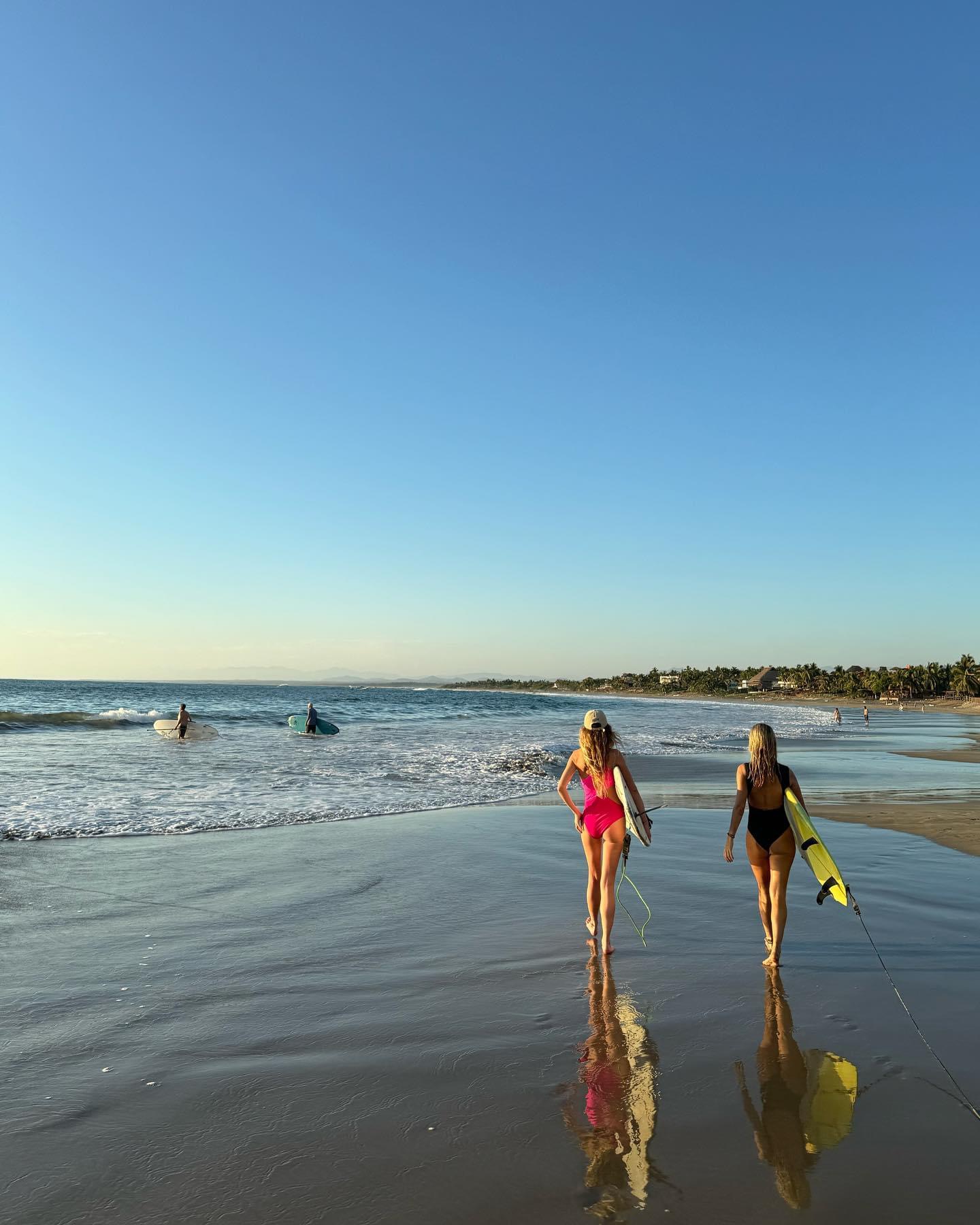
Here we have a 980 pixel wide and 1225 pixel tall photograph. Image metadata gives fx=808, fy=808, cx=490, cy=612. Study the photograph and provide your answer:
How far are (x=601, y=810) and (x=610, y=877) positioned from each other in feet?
2.07

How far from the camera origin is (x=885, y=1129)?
398 centimetres

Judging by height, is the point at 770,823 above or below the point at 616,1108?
above

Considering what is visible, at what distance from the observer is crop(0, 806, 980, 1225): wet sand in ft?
11.5

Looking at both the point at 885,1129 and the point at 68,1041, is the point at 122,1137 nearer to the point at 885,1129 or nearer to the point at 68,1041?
the point at 68,1041

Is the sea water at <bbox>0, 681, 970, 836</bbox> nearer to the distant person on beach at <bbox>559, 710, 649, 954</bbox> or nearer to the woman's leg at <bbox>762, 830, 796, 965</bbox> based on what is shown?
the distant person on beach at <bbox>559, 710, 649, 954</bbox>

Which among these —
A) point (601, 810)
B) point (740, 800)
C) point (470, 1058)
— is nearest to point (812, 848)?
point (740, 800)

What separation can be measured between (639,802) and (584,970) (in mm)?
1615

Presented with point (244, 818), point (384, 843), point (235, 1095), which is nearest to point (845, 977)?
point (235, 1095)

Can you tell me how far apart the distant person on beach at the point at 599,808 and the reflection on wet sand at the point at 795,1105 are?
2.10 metres

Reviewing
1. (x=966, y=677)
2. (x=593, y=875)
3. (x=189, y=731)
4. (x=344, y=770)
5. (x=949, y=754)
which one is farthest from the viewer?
(x=966, y=677)

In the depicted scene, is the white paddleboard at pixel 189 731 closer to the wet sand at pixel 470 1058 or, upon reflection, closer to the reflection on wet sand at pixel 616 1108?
the wet sand at pixel 470 1058

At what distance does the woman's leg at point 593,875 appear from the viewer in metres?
7.18

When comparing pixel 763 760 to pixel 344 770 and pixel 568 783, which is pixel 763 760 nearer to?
pixel 568 783

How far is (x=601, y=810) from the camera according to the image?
7.32 metres
